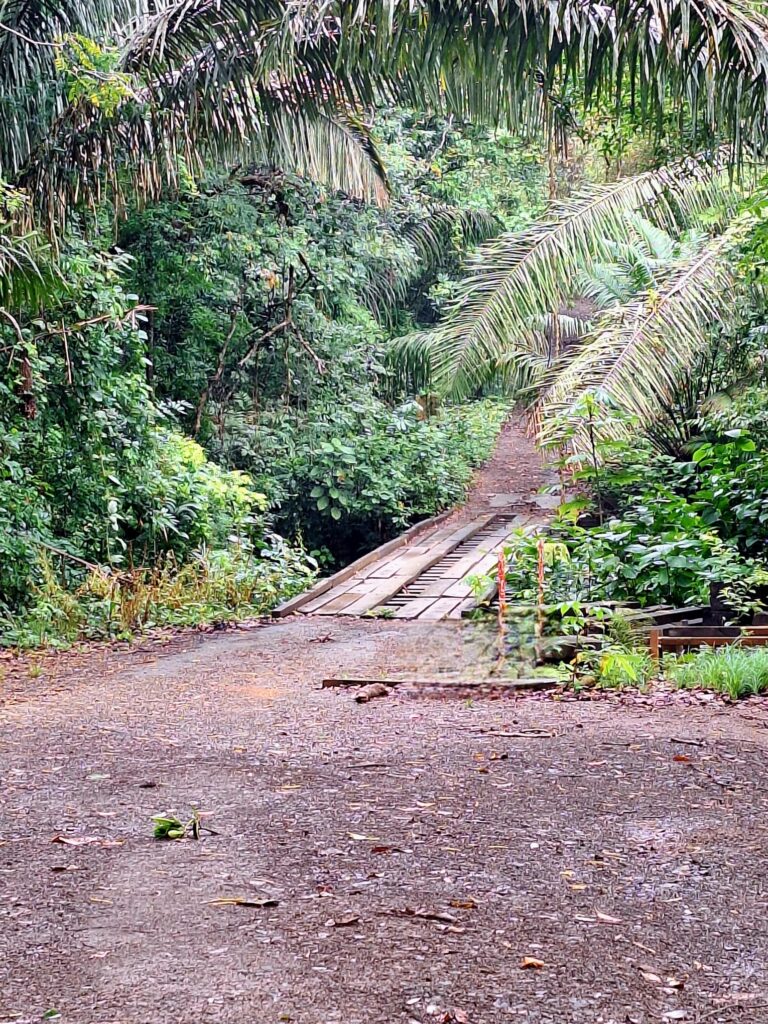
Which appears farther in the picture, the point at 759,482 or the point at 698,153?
the point at 698,153

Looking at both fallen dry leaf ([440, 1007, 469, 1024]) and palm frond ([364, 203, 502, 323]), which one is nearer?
fallen dry leaf ([440, 1007, 469, 1024])

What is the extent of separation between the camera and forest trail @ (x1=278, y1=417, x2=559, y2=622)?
1033cm

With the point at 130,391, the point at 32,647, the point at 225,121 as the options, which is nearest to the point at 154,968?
the point at 32,647

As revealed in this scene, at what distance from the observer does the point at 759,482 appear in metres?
8.59

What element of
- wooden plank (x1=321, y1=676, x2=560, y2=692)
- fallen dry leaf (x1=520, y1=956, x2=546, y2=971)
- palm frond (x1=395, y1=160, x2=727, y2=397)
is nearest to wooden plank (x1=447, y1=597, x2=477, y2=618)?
wooden plank (x1=321, y1=676, x2=560, y2=692)

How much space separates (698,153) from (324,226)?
5.75 m

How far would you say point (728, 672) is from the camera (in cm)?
577

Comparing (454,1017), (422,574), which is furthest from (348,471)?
(454,1017)

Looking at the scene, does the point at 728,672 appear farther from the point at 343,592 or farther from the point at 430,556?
the point at 430,556

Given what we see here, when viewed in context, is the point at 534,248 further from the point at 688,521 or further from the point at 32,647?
the point at 32,647

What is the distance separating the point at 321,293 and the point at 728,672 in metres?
11.0

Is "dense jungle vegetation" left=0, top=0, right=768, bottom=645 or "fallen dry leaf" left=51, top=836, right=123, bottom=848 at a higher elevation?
"dense jungle vegetation" left=0, top=0, right=768, bottom=645

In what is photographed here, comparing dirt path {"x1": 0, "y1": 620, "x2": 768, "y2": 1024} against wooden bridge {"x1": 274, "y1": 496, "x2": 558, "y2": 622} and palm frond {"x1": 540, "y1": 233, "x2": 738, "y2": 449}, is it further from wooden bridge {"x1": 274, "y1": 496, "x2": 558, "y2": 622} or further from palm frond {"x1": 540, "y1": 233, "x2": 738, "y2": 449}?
palm frond {"x1": 540, "y1": 233, "x2": 738, "y2": 449}

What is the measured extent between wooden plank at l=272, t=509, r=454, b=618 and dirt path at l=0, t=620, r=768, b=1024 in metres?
4.52
